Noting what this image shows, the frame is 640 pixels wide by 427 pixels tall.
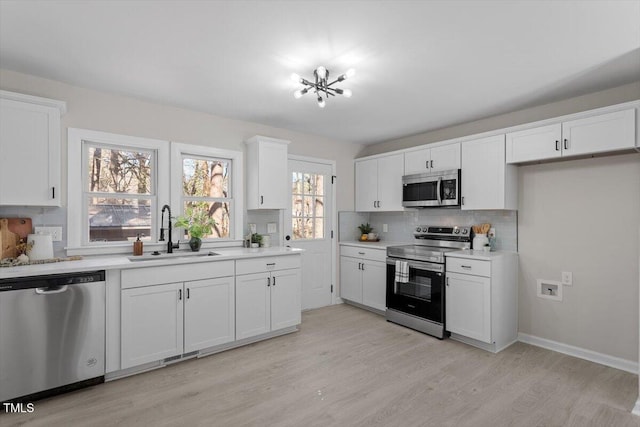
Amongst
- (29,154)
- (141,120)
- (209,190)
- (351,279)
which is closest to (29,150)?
(29,154)

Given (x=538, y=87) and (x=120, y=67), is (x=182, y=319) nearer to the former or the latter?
(x=120, y=67)

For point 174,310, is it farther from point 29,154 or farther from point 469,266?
point 469,266

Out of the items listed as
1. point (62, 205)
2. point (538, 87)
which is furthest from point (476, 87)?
point (62, 205)

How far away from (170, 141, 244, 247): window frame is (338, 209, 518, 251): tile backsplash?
1.67m

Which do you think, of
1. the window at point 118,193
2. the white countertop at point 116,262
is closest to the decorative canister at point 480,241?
the white countertop at point 116,262

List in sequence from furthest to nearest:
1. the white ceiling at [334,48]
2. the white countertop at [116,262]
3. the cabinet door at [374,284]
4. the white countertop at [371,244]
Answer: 1. the white countertop at [371,244]
2. the cabinet door at [374,284]
3. the white countertop at [116,262]
4. the white ceiling at [334,48]

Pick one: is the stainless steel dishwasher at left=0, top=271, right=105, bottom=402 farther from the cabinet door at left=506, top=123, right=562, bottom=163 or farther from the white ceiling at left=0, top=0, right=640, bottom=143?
the cabinet door at left=506, top=123, right=562, bottom=163

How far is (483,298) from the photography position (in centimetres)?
319

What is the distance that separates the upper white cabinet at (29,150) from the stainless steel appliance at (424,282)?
3.47 meters

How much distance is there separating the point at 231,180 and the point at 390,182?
85.0 inches

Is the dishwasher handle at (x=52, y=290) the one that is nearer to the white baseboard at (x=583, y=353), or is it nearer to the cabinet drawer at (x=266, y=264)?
the cabinet drawer at (x=266, y=264)

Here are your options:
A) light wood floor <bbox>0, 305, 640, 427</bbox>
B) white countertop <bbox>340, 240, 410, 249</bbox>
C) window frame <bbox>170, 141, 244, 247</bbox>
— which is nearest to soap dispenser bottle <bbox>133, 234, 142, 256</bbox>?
window frame <bbox>170, 141, 244, 247</bbox>

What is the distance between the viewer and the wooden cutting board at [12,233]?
255 cm

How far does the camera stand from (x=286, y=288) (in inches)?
142
